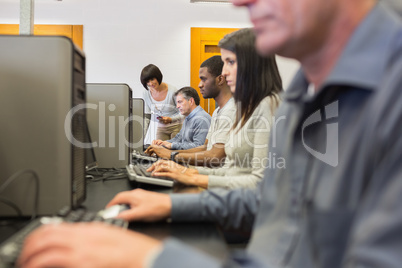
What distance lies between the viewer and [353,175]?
1.34 feet

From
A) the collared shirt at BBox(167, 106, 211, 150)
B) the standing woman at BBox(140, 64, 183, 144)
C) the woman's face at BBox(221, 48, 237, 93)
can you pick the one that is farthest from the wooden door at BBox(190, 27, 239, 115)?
the woman's face at BBox(221, 48, 237, 93)

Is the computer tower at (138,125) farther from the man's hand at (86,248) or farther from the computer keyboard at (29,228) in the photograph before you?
the man's hand at (86,248)

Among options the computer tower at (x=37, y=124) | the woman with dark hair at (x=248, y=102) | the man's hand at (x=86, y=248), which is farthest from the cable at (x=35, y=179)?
the woman with dark hair at (x=248, y=102)

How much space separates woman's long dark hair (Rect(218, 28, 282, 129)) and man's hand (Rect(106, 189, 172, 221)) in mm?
723

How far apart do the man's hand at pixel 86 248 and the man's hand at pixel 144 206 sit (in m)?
0.33

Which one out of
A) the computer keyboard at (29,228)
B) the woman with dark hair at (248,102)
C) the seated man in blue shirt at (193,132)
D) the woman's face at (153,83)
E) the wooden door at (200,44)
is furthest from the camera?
the wooden door at (200,44)

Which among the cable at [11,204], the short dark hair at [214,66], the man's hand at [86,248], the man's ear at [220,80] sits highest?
the short dark hair at [214,66]

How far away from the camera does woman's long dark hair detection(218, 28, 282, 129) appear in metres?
1.45

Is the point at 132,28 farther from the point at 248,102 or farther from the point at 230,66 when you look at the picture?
the point at 248,102

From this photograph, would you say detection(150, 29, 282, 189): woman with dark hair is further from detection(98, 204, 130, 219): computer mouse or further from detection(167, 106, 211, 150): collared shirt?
detection(167, 106, 211, 150): collared shirt

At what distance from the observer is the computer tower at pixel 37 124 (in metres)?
0.80

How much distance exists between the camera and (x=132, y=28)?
13.9 ft

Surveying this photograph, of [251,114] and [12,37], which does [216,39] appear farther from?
[12,37]

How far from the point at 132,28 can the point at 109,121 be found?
9.36ft
